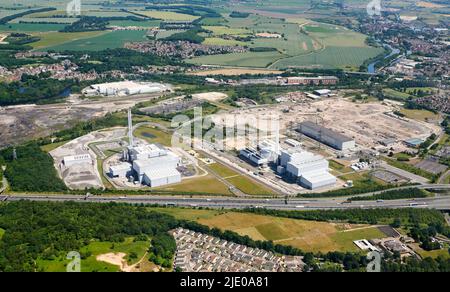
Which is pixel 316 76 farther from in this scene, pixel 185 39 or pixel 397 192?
pixel 397 192

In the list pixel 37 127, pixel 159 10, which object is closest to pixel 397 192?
pixel 37 127

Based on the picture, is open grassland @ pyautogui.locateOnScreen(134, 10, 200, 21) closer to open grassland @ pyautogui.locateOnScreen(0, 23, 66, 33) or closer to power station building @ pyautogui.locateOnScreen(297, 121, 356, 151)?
open grassland @ pyautogui.locateOnScreen(0, 23, 66, 33)

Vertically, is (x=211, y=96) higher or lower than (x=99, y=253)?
higher

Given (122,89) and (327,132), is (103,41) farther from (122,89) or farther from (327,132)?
(327,132)

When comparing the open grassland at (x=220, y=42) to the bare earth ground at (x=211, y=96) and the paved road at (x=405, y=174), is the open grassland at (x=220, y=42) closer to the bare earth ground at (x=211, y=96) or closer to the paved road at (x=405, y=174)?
the bare earth ground at (x=211, y=96)

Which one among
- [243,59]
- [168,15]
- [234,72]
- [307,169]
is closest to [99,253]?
[307,169]
